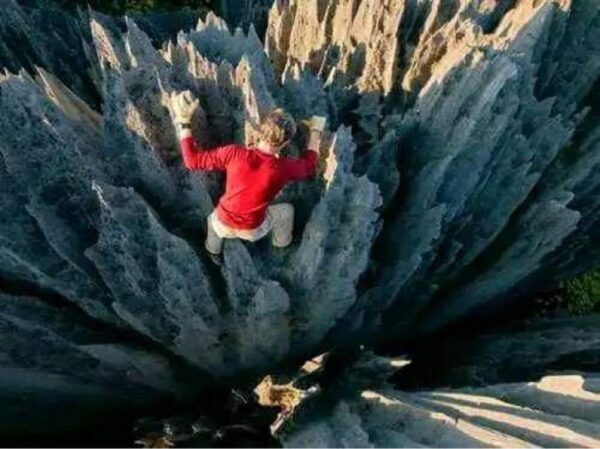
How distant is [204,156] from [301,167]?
1.62ft

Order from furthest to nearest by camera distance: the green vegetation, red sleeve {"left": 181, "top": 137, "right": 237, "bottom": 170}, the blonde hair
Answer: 1. the green vegetation
2. red sleeve {"left": 181, "top": 137, "right": 237, "bottom": 170}
3. the blonde hair

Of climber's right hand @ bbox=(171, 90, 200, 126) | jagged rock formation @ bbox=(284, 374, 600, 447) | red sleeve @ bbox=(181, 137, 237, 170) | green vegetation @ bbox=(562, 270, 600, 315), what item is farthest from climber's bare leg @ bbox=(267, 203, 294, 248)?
green vegetation @ bbox=(562, 270, 600, 315)

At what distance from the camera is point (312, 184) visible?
14.8 ft

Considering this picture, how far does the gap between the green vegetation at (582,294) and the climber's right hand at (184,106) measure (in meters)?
3.75

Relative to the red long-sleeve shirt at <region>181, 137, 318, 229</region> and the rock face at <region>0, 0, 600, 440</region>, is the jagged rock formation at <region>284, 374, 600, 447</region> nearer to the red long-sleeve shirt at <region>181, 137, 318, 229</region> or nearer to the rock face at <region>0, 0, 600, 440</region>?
the rock face at <region>0, 0, 600, 440</region>

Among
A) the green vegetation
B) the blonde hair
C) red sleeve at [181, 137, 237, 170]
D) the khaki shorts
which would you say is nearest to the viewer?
the blonde hair

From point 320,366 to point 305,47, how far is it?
6.79 ft

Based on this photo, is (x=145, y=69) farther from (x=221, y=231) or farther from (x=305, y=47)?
(x=305, y=47)

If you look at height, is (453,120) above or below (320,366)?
above

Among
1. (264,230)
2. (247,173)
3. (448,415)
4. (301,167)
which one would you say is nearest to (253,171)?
(247,173)

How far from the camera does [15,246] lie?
14.8 feet

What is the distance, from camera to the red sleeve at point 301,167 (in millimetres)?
4262

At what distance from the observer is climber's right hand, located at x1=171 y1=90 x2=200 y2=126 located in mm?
4148

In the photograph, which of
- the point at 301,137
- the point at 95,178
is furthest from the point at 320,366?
the point at 95,178
